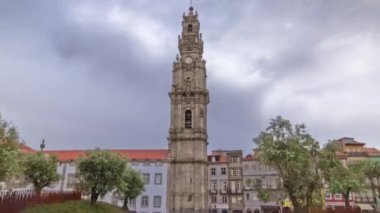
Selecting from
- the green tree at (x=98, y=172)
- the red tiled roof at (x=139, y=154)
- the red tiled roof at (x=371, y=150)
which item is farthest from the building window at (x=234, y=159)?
the green tree at (x=98, y=172)

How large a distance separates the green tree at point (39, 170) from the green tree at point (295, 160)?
80.2ft

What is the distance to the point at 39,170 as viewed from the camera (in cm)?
3947

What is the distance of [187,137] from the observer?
6100cm

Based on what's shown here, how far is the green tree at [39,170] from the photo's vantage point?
39281 mm

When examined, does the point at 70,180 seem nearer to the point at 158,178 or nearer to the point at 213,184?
the point at 158,178

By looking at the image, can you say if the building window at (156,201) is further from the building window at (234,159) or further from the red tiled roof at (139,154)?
the building window at (234,159)

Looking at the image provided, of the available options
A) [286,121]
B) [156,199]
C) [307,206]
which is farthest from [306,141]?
[156,199]

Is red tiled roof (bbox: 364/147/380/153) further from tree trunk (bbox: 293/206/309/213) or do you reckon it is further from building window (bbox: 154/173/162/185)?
tree trunk (bbox: 293/206/309/213)

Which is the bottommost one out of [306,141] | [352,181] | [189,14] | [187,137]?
[352,181]

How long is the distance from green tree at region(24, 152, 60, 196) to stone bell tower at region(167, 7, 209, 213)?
2339cm

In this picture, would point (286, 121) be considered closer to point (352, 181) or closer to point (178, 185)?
point (352, 181)

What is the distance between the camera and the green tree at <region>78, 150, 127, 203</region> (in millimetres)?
33812

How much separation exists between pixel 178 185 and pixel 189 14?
35.6 m

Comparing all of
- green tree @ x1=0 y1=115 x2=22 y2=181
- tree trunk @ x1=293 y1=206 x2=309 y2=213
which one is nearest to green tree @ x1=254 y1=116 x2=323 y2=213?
tree trunk @ x1=293 y1=206 x2=309 y2=213
